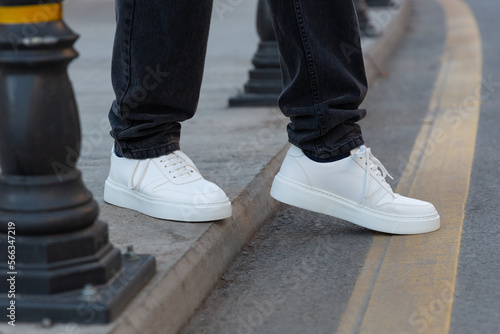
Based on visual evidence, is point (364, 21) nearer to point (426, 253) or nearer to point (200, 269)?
point (426, 253)

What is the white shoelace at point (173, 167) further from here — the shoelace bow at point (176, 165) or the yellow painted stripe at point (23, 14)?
the yellow painted stripe at point (23, 14)

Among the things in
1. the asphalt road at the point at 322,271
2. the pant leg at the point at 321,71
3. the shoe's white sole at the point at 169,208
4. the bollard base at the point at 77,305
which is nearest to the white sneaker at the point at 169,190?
the shoe's white sole at the point at 169,208

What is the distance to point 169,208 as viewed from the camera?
2295 mm

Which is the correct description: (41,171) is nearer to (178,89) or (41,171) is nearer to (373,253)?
(178,89)

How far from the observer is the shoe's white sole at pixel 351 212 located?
241cm

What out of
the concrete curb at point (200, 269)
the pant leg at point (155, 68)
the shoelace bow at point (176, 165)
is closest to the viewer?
the concrete curb at point (200, 269)

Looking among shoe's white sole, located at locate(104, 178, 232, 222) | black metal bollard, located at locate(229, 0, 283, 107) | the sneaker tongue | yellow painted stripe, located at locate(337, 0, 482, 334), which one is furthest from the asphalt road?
black metal bollard, located at locate(229, 0, 283, 107)

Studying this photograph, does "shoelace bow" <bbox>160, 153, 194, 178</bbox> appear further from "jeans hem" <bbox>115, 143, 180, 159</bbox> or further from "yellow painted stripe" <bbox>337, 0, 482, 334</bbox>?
"yellow painted stripe" <bbox>337, 0, 482, 334</bbox>

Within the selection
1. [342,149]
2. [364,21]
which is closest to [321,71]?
[342,149]

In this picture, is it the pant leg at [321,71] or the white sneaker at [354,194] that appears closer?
the pant leg at [321,71]

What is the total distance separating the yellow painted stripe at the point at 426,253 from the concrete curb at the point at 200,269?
38 centimetres

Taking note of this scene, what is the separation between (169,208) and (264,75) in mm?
2028

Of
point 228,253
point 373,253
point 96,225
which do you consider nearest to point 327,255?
point 373,253

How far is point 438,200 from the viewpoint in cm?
279
